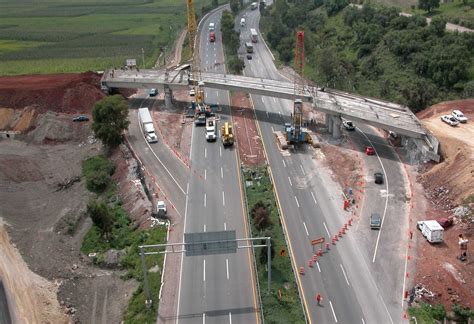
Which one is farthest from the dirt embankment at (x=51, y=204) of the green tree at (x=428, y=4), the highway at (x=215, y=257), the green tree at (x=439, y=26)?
the green tree at (x=428, y=4)

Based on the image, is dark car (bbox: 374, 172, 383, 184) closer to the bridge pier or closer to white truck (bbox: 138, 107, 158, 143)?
white truck (bbox: 138, 107, 158, 143)

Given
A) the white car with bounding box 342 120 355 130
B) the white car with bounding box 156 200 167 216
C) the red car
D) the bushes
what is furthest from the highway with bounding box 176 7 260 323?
the white car with bounding box 342 120 355 130

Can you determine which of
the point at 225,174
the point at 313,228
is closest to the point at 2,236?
the point at 225,174

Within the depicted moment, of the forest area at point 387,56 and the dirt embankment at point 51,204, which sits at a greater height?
the forest area at point 387,56

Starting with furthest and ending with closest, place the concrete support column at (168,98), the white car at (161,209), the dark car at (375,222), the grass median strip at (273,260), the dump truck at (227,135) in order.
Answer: the concrete support column at (168,98)
the dump truck at (227,135)
the white car at (161,209)
the dark car at (375,222)
the grass median strip at (273,260)

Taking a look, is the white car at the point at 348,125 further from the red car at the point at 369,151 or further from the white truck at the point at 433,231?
the white truck at the point at 433,231
